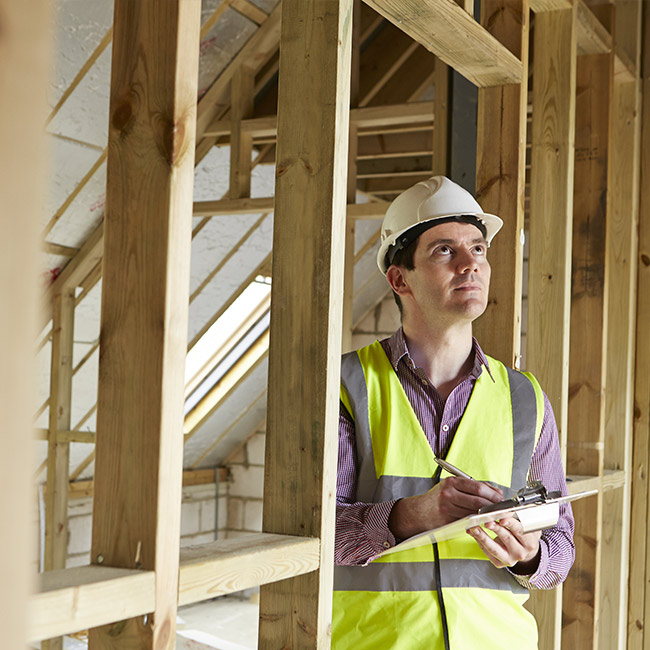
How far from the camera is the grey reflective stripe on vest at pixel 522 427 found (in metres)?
1.89

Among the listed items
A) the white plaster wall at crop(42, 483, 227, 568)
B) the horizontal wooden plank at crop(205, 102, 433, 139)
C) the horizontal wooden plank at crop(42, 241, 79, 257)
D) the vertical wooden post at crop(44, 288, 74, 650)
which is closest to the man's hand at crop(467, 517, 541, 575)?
the horizontal wooden plank at crop(205, 102, 433, 139)

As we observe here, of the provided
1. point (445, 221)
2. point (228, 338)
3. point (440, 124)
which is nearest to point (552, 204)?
point (445, 221)

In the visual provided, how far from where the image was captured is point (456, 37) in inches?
79.1

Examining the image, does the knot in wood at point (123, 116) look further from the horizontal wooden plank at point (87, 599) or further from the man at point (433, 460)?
the man at point (433, 460)

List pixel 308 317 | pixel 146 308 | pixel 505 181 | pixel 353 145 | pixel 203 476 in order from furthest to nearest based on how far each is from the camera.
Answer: pixel 203 476, pixel 353 145, pixel 505 181, pixel 308 317, pixel 146 308

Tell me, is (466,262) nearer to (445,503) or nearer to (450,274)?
(450,274)

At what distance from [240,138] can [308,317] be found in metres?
3.62

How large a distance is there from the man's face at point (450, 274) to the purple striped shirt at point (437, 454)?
111 mm

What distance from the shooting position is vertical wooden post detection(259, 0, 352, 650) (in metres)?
1.42

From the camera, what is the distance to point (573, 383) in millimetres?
→ 2959

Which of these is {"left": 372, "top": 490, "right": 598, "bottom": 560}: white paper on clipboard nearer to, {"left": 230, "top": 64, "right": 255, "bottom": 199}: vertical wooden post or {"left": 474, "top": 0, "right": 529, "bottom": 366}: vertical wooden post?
{"left": 474, "top": 0, "right": 529, "bottom": 366}: vertical wooden post

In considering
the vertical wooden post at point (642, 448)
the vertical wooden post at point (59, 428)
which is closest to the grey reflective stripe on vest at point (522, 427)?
the vertical wooden post at point (642, 448)

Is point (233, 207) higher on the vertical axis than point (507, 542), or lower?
higher

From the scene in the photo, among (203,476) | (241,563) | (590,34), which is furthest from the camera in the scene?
(203,476)
